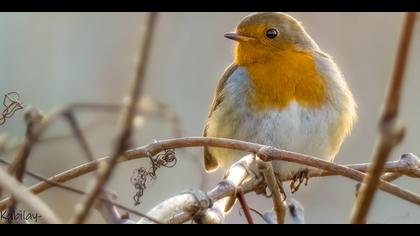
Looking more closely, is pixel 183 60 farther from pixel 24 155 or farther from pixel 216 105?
pixel 24 155

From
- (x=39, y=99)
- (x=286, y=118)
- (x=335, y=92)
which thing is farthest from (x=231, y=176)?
(x=39, y=99)

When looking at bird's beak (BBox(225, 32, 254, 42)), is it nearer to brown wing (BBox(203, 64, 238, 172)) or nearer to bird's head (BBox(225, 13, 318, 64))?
bird's head (BBox(225, 13, 318, 64))

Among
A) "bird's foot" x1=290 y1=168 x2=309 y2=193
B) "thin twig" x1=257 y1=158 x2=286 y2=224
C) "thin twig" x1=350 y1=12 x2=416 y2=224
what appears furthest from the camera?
"bird's foot" x1=290 y1=168 x2=309 y2=193

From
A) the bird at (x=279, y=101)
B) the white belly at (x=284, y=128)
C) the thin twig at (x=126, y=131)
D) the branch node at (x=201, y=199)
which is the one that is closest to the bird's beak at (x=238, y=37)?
the bird at (x=279, y=101)

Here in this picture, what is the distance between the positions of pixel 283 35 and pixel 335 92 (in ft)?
1.61

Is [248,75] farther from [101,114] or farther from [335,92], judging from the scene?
[101,114]

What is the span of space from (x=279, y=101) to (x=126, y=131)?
2.61 meters

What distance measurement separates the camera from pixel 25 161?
0.91m

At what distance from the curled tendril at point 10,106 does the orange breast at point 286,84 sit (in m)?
1.91

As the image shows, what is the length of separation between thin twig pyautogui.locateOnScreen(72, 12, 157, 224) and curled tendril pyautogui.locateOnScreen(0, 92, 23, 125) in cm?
69

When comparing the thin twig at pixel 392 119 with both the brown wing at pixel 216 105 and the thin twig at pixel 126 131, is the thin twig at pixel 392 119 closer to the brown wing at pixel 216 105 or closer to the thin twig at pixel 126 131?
the thin twig at pixel 126 131

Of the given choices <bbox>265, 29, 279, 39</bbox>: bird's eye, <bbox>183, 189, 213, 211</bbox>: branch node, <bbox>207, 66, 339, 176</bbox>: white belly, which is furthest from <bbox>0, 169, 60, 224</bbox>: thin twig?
<bbox>265, 29, 279, 39</bbox>: bird's eye

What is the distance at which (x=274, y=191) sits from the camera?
3.95 ft

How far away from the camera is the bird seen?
3232mm
